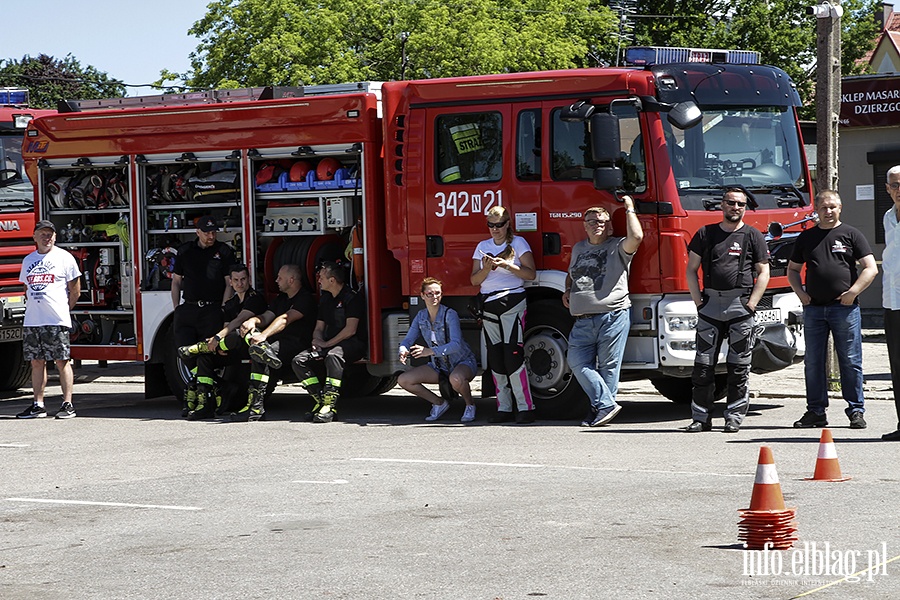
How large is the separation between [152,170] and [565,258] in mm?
4686

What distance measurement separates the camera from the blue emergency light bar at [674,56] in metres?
12.0

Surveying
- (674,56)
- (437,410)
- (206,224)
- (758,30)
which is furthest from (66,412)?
(758,30)

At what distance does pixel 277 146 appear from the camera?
43.8 ft

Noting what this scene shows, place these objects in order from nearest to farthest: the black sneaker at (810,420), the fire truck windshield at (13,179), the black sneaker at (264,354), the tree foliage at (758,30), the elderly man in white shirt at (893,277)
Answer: the elderly man in white shirt at (893,277)
the black sneaker at (810,420)
the black sneaker at (264,354)
the fire truck windshield at (13,179)
the tree foliage at (758,30)

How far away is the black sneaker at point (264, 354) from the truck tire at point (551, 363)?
2.35 metres

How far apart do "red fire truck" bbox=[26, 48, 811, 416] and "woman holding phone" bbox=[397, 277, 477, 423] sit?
1.01ft

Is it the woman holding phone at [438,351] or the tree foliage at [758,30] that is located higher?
the tree foliage at [758,30]

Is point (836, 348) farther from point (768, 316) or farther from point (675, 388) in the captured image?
point (675, 388)

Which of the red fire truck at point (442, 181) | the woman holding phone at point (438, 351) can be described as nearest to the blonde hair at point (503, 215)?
the red fire truck at point (442, 181)

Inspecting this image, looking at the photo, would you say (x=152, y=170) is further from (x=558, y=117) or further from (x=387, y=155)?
(x=558, y=117)

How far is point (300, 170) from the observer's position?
1339 centimetres

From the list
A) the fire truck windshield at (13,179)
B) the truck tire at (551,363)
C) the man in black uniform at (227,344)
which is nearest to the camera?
the truck tire at (551,363)

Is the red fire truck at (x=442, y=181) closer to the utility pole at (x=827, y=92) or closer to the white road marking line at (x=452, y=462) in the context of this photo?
the utility pole at (x=827, y=92)

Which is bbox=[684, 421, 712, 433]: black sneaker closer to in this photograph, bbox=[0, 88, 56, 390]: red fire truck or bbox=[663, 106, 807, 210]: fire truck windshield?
bbox=[663, 106, 807, 210]: fire truck windshield
